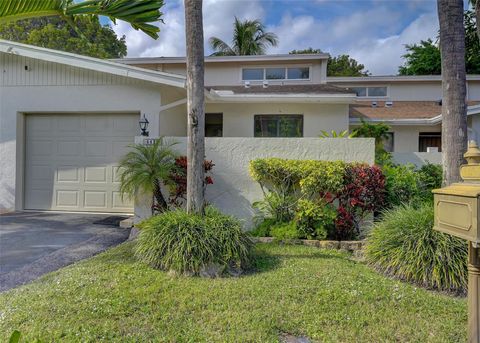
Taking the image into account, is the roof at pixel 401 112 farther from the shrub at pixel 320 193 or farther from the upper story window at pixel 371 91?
the shrub at pixel 320 193

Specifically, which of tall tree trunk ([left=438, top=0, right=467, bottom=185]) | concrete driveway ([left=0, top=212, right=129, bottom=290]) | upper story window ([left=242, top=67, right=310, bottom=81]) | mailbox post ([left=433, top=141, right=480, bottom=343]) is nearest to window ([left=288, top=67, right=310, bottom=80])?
upper story window ([left=242, top=67, right=310, bottom=81])

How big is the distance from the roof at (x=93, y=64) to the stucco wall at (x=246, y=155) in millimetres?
1755

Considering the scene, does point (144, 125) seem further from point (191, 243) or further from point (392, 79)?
point (392, 79)

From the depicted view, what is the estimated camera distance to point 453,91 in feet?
16.0

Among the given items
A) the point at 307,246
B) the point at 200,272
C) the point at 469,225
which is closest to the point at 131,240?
the point at 200,272

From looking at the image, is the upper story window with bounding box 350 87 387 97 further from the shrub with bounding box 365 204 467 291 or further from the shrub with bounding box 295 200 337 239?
the shrub with bounding box 365 204 467 291

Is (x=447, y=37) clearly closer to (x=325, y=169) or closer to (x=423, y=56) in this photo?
(x=325, y=169)

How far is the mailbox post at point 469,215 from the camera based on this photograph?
2.18 metres

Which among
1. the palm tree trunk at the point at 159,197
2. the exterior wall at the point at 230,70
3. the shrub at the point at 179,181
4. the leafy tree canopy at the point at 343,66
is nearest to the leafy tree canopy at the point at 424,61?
the leafy tree canopy at the point at 343,66

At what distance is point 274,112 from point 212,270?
7.16 metres

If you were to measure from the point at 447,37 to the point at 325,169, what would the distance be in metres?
2.78

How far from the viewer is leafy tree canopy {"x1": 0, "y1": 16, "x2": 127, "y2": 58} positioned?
2358cm

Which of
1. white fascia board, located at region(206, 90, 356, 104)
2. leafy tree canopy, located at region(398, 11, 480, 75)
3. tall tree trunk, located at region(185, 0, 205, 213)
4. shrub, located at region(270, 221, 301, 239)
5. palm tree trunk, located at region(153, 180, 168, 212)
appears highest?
leafy tree canopy, located at region(398, 11, 480, 75)

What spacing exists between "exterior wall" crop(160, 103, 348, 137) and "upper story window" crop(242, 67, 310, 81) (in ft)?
10.4
